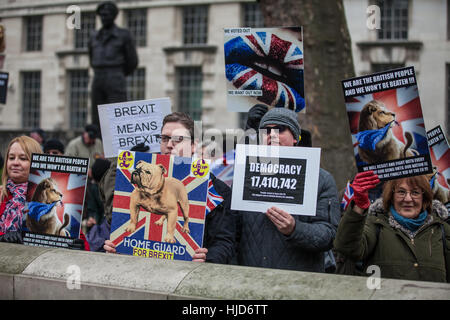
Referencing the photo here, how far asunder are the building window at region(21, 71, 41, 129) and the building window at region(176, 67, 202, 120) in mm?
7150

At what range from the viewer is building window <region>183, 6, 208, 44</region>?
1038 inches

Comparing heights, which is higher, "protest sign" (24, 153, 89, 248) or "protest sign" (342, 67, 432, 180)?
"protest sign" (342, 67, 432, 180)

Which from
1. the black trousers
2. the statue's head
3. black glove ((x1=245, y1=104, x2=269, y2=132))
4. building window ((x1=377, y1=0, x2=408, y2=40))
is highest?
building window ((x1=377, y1=0, x2=408, y2=40))

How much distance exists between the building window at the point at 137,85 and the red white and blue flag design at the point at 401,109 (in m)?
23.5

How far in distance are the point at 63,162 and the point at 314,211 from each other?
1.75 metres

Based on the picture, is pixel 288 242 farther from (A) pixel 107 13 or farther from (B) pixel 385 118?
(A) pixel 107 13

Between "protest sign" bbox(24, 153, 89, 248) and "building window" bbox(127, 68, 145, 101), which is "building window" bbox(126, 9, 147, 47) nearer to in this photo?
"building window" bbox(127, 68, 145, 101)

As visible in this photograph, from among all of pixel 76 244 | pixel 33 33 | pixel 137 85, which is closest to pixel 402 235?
pixel 76 244

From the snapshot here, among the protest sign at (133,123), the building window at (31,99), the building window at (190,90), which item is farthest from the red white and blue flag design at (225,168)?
the building window at (31,99)

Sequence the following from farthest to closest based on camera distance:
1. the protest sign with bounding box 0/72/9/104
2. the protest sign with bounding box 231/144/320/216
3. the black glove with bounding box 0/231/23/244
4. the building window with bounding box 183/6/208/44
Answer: the building window with bounding box 183/6/208/44 → the protest sign with bounding box 0/72/9/104 → the black glove with bounding box 0/231/23/244 → the protest sign with bounding box 231/144/320/216

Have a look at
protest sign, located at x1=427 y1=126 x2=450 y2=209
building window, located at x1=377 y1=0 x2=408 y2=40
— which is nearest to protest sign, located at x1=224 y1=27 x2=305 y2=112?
protest sign, located at x1=427 y1=126 x2=450 y2=209

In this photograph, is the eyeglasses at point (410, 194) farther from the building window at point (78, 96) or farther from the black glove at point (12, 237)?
the building window at point (78, 96)

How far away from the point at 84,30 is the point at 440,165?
82.7 feet

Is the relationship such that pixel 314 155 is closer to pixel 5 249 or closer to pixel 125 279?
pixel 125 279
